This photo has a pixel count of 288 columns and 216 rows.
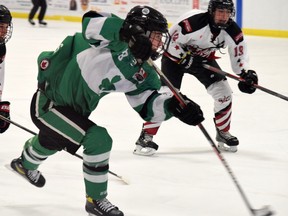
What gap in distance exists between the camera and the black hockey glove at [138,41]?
251 centimetres

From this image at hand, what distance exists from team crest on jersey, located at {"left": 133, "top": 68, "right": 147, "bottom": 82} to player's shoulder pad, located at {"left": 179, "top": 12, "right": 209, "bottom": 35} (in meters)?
1.34

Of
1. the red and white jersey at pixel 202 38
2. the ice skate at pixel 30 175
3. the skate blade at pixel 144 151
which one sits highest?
the red and white jersey at pixel 202 38

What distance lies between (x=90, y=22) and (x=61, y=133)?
504 mm

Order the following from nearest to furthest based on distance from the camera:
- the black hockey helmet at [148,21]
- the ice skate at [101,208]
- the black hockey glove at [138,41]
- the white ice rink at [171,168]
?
the black hockey glove at [138,41] → the black hockey helmet at [148,21] → the ice skate at [101,208] → the white ice rink at [171,168]

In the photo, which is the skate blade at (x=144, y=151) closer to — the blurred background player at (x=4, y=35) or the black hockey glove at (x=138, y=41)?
the blurred background player at (x=4, y=35)

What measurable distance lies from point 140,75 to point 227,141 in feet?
5.43

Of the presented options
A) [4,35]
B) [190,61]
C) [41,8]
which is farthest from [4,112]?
[41,8]

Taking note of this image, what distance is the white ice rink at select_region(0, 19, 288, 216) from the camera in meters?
3.20

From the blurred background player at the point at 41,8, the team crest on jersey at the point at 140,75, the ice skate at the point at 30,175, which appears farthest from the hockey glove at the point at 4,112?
the blurred background player at the point at 41,8

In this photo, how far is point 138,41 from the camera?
251 cm

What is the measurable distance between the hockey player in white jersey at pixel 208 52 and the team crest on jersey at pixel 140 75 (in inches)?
52.8

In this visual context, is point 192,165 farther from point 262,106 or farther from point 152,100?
point 262,106

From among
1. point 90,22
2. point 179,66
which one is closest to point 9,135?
point 179,66

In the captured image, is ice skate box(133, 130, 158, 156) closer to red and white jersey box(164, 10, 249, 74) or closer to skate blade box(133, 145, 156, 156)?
skate blade box(133, 145, 156, 156)
